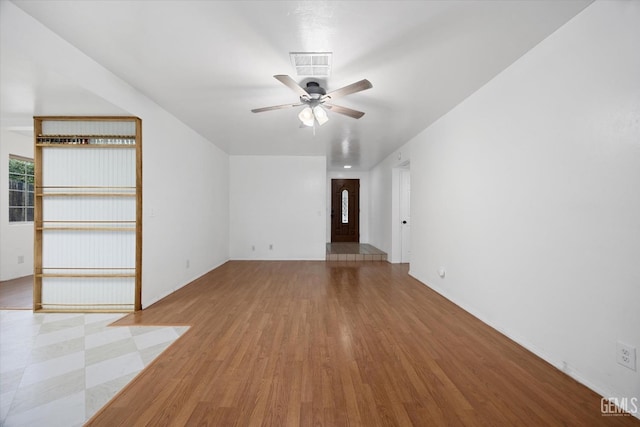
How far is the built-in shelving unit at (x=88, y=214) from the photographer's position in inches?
116

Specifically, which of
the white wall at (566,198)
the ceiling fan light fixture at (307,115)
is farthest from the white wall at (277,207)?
the white wall at (566,198)

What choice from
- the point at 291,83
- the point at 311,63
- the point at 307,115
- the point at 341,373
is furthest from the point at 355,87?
the point at 341,373

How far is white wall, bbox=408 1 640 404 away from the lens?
58.6 inches

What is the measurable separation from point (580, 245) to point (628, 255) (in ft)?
0.83

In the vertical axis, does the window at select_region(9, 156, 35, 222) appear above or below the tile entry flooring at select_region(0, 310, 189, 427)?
above

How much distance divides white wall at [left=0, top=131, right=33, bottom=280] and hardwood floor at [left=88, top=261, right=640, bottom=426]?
3131 mm

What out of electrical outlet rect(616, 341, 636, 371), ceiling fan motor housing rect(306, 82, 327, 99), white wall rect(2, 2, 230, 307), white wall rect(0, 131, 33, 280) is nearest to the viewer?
electrical outlet rect(616, 341, 636, 371)

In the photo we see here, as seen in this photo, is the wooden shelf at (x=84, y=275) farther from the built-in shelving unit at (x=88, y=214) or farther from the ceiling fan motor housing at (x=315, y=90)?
the ceiling fan motor housing at (x=315, y=90)

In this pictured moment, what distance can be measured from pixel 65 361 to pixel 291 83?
2.80 metres

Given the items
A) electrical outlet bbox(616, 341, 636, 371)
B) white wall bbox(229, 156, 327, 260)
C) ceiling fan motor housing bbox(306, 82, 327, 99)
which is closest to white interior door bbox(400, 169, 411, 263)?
white wall bbox(229, 156, 327, 260)

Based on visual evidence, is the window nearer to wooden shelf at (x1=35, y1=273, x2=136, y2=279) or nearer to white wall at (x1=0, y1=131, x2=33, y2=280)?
white wall at (x1=0, y1=131, x2=33, y2=280)

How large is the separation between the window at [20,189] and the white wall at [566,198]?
6925 mm

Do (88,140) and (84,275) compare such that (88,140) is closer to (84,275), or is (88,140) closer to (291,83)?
(84,275)

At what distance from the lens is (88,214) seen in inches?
118
